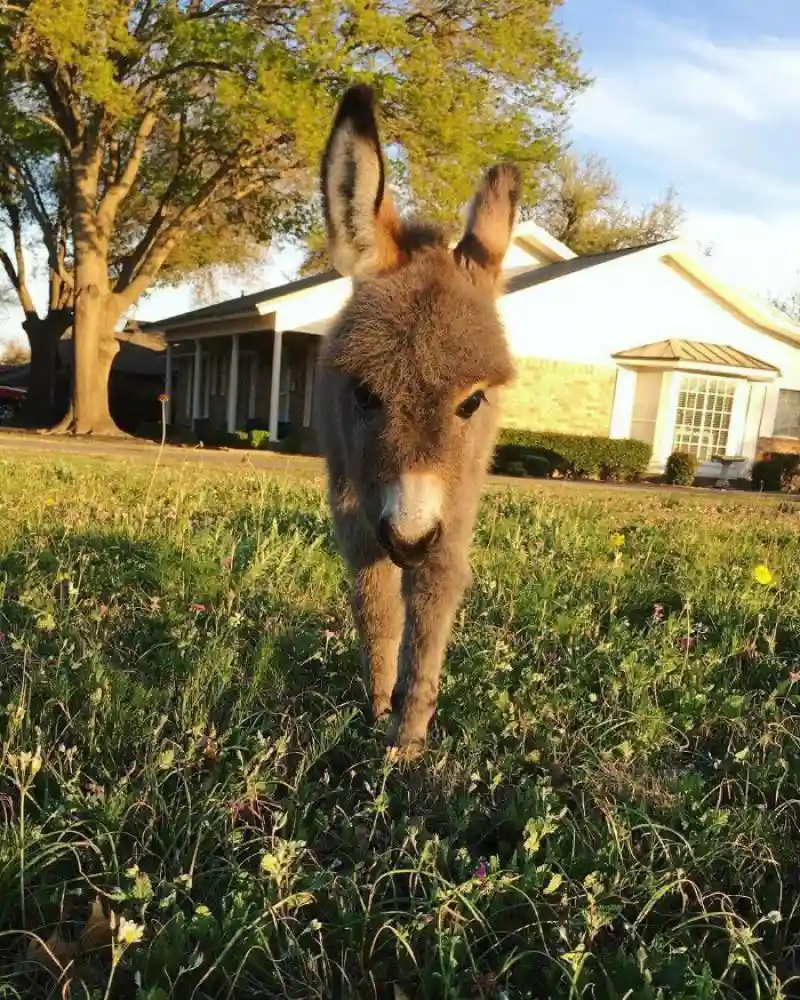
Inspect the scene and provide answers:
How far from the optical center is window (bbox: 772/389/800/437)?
25.0m

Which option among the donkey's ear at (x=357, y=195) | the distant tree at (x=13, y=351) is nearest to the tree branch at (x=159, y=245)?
the donkey's ear at (x=357, y=195)

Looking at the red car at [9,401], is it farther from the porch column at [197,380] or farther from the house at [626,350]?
the house at [626,350]

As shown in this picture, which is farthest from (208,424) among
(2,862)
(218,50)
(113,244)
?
(2,862)

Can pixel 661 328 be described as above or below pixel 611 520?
above

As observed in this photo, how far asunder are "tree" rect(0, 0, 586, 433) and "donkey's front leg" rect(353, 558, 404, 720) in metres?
13.5

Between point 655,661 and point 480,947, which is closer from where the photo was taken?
point 480,947

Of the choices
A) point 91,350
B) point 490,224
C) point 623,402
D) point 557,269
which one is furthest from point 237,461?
point 623,402

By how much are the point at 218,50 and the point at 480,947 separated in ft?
63.0

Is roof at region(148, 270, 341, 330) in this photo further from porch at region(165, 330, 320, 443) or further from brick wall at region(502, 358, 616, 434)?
brick wall at region(502, 358, 616, 434)

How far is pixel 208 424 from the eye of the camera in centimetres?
2898

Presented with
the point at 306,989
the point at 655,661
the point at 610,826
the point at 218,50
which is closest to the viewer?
the point at 306,989

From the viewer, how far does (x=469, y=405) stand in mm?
2379

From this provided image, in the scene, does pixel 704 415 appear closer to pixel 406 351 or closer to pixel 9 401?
pixel 406 351

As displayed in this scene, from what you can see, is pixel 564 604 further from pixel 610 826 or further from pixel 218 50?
pixel 218 50
